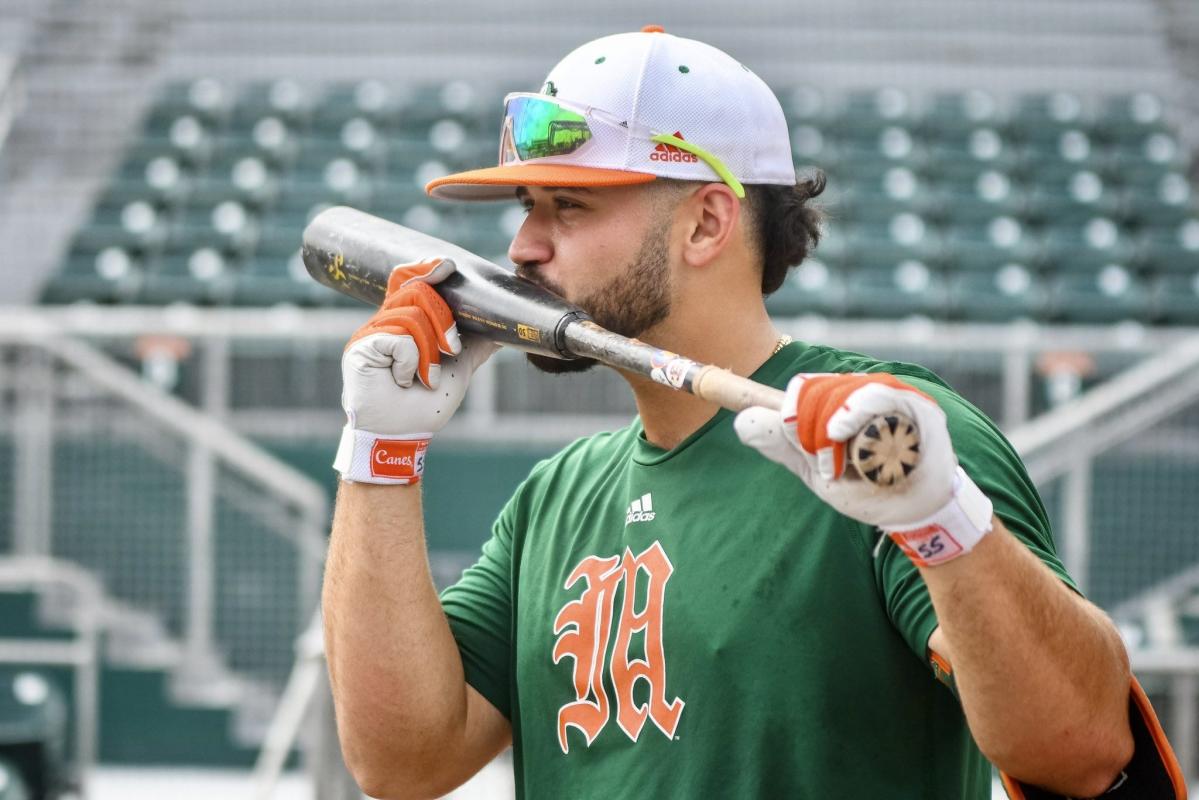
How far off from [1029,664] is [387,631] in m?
0.93

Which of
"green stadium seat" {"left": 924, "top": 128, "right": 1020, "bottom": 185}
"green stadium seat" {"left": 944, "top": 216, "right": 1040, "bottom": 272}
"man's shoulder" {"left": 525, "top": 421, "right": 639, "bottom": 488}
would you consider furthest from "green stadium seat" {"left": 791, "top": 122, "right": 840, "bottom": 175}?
"man's shoulder" {"left": 525, "top": 421, "right": 639, "bottom": 488}

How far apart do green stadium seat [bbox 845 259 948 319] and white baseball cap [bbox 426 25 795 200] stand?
5880 millimetres

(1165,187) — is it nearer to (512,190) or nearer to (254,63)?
(254,63)

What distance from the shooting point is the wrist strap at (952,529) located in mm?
1468

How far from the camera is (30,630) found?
20.6 feet

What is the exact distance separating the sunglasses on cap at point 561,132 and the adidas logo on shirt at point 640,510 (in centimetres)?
44

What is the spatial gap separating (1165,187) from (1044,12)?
247cm

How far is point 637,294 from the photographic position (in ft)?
6.88

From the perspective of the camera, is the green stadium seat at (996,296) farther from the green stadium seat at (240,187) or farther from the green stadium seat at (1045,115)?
the green stadium seat at (240,187)

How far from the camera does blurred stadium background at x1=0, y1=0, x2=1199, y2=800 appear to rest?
18.5 feet

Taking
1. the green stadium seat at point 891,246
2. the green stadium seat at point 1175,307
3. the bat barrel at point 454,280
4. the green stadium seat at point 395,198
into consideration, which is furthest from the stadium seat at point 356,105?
the bat barrel at point 454,280

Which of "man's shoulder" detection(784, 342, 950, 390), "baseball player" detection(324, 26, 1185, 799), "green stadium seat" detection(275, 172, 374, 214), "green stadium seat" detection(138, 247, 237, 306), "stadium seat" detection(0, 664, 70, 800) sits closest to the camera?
"baseball player" detection(324, 26, 1185, 799)

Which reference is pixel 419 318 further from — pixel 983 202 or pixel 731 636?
pixel 983 202

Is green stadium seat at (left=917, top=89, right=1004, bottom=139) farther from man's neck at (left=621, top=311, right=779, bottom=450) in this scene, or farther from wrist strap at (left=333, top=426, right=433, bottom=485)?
wrist strap at (left=333, top=426, right=433, bottom=485)
